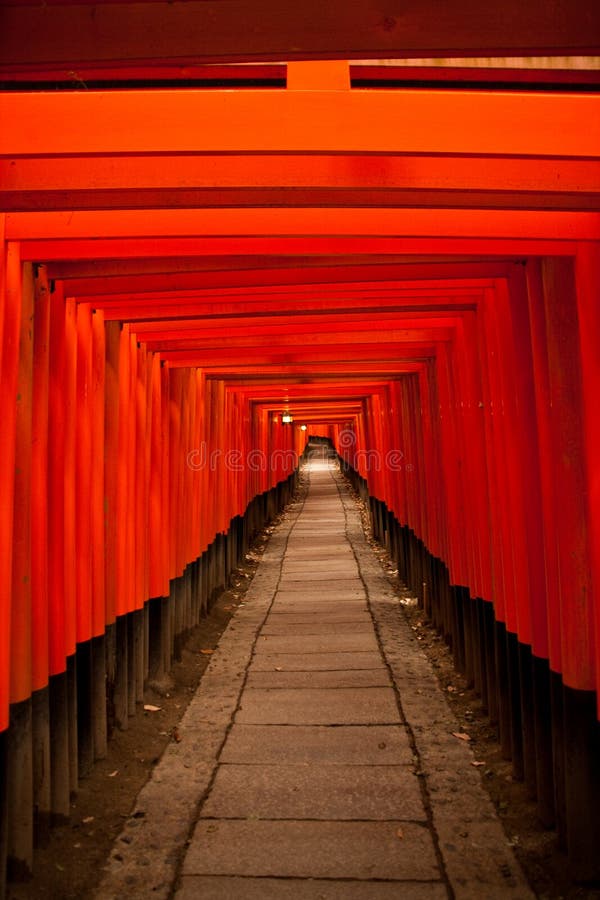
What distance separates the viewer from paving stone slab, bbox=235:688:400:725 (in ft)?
17.3

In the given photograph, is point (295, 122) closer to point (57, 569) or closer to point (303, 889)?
point (57, 569)

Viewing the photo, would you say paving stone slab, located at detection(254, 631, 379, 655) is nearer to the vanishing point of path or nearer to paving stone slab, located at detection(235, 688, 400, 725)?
the vanishing point of path

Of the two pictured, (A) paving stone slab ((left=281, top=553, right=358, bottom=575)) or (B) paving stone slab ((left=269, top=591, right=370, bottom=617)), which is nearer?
(B) paving stone slab ((left=269, top=591, right=370, bottom=617))

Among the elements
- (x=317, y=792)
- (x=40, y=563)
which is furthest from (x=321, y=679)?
(x=40, y=563)

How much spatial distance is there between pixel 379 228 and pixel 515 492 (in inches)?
72.7

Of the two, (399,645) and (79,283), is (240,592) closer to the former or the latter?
(399,645)

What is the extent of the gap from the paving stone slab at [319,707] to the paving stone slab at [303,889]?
1942 millimetres

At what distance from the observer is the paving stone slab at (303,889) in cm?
315

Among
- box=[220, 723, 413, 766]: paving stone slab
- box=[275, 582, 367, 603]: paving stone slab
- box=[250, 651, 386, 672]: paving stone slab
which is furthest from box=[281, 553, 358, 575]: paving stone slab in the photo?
box=[220, 723, 413, 766]: paving stone slab

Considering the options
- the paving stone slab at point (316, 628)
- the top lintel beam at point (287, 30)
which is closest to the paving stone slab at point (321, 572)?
the paving stone slab at point (316, 628)

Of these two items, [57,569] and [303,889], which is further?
[57,569]

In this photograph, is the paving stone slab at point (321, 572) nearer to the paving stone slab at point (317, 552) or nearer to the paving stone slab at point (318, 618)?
the paving stone slab at point (317, 552)

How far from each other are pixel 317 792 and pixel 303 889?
94 cm

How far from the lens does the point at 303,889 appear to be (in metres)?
3.21
